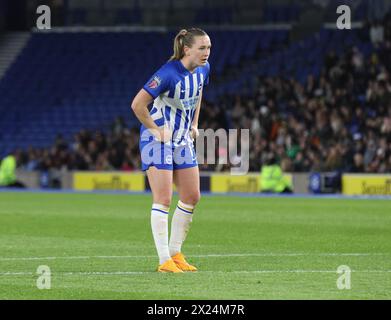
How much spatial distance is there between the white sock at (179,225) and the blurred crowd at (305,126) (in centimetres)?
2058

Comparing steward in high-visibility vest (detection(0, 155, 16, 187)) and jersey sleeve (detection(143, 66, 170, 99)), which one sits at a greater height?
jersey sleeve (detection(143, 66, 170, 99))

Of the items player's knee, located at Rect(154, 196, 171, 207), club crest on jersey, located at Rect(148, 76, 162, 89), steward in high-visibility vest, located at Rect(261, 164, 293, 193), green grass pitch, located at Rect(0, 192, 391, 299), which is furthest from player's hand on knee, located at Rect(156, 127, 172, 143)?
steward in high-visibility vest, located at Rect(261, 164, 293, 193)

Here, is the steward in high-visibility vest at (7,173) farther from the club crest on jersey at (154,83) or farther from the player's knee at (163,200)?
the club crest on jersey at (154,83)

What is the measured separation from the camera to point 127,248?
→ 588 inches

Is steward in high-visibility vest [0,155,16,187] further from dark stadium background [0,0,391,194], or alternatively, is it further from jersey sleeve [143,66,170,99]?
jersey sleeve [143,66,170,99]

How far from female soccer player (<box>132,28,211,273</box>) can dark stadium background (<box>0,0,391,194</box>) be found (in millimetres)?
20510

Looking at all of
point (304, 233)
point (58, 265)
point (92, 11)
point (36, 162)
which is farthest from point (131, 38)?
point (58, 265)

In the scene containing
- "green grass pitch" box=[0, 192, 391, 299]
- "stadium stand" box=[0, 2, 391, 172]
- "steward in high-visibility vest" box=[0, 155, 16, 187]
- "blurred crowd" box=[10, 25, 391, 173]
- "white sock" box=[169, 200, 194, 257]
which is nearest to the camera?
"green grass pitch" box=[0, 192, 391, 299]

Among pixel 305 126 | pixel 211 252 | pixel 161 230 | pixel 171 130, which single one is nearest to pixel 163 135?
pixel 171 130

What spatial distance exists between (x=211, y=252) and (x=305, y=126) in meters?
21.2

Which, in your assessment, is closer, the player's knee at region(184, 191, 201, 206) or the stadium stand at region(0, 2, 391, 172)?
the player's knee at region(184, 191, 201, 206)

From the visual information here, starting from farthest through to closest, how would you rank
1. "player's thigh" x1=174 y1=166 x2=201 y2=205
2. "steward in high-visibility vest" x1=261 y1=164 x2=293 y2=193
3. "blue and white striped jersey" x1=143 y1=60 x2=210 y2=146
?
"steward in high-visibility vest" x1=261 y1=164 x2=293 y2=193
"player's thigh" x1=174 y1=166 x2=201 y2=205
"blue and white striped jersey" x1=143 y1=60 x2=210 y2=146

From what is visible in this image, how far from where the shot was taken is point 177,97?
1167cm

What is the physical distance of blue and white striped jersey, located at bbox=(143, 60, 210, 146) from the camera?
11555 mm
